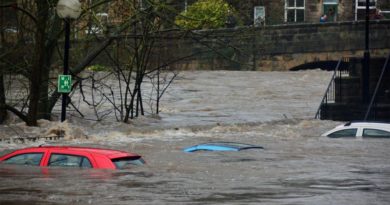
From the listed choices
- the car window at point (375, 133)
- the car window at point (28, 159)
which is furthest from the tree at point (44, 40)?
the car window at point (28, 159)

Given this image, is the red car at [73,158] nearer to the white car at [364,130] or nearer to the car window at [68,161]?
the car window at [68,161]

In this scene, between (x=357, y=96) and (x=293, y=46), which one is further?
(x=293, y=46)

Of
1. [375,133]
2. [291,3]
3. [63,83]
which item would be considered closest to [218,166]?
[375,133]

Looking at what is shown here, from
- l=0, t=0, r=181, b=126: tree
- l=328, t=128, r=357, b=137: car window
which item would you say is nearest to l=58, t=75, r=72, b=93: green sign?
l=0, t=0, r=181, b=126: tree

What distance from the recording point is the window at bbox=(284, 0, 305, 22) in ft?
196

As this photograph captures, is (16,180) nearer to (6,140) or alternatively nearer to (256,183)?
(256,183)

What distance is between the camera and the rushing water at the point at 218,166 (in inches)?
580

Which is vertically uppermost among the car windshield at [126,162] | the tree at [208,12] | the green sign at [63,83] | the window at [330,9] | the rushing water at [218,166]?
the window at [330,9]

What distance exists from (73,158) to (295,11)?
145ft

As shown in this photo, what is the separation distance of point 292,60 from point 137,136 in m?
30.1

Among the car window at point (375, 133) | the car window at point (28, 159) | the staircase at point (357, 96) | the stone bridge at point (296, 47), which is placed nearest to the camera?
the car window at point (28, 159)

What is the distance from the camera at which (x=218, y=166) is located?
19.2 m

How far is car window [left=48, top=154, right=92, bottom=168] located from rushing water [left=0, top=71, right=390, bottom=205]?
182 mm

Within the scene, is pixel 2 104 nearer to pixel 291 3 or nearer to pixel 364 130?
pixel 364 130
